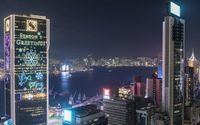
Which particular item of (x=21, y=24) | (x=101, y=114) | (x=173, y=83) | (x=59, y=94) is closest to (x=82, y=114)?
(x=101, y=114)

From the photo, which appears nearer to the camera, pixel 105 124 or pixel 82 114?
pixel 82 114

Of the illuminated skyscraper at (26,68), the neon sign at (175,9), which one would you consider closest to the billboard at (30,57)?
the illuminated skyscraper at (26,68)

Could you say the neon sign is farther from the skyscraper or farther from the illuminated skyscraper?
the illuminated skyscraper

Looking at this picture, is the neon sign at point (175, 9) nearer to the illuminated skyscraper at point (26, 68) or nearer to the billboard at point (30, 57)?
the illuminated skyscraper at point (26, 68)

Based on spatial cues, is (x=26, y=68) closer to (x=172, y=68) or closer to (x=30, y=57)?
(x=30, y=57)

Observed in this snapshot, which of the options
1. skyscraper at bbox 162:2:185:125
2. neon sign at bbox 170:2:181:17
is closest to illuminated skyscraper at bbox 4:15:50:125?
skyscraper at bbox 162:2:185:125

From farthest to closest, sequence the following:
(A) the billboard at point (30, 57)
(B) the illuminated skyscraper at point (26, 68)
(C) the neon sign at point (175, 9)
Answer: (C) the neon sign at point (175, 9) → (A) the billboard at point (30, 57) → (B) the illuminated skyscraper at point (26, 68)

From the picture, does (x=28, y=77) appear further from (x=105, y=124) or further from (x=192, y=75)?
(x=192, y=75)

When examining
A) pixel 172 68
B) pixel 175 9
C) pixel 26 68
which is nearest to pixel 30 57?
pixel 26 68
